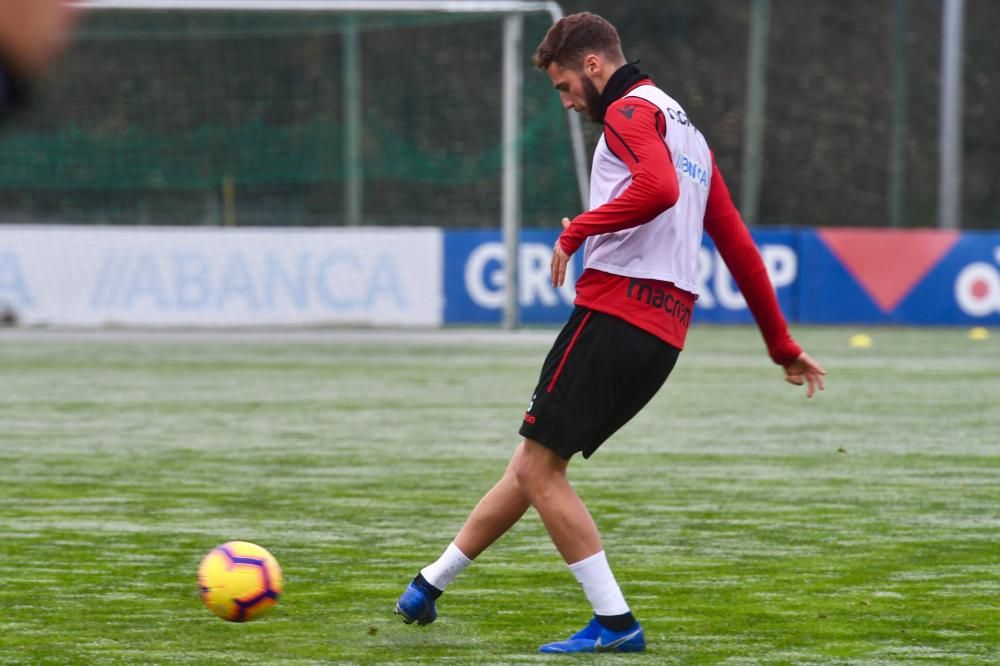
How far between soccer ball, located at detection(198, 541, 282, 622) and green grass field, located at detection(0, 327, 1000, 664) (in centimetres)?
8

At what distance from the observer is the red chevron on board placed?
21.2 m

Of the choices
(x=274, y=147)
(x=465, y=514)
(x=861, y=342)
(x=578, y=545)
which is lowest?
(x=861, y=342)

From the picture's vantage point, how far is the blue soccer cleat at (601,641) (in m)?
4.61

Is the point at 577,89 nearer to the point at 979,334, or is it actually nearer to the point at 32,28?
the point at 32,28

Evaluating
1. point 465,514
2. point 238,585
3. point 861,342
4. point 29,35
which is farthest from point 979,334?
point 29,35

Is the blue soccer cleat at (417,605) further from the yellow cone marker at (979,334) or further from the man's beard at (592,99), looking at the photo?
the yellow cone marker at (979,334)

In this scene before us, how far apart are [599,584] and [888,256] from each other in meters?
17.3

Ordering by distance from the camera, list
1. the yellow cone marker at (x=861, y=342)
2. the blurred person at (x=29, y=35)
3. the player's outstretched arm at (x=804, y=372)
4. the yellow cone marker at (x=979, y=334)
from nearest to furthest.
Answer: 1. the blurred person at (x=29, y=35)
2. the player's outstretched arm at (x=804, y=372)
3. the yellow cone marker at (x=861, y=342)
4. the yellow cone marker at (x=979, y=334)

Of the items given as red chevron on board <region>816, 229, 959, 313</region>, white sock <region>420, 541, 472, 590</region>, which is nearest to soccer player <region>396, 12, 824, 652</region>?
white sock <region>420, 541, 472, 590</region>

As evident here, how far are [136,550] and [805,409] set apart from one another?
658cm

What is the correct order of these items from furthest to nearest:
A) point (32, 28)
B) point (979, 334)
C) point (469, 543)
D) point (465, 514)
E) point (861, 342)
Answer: point (979, 334), point (861, 342), point (465, 514), point (469, 543), point (32, 28)

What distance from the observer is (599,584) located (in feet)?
15.2

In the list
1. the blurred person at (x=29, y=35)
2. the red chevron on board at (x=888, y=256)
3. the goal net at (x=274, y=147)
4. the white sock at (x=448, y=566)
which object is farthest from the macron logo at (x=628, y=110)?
the red chevron on board at (x=888, y=256)

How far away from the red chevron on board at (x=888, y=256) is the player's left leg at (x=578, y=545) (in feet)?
56.5
